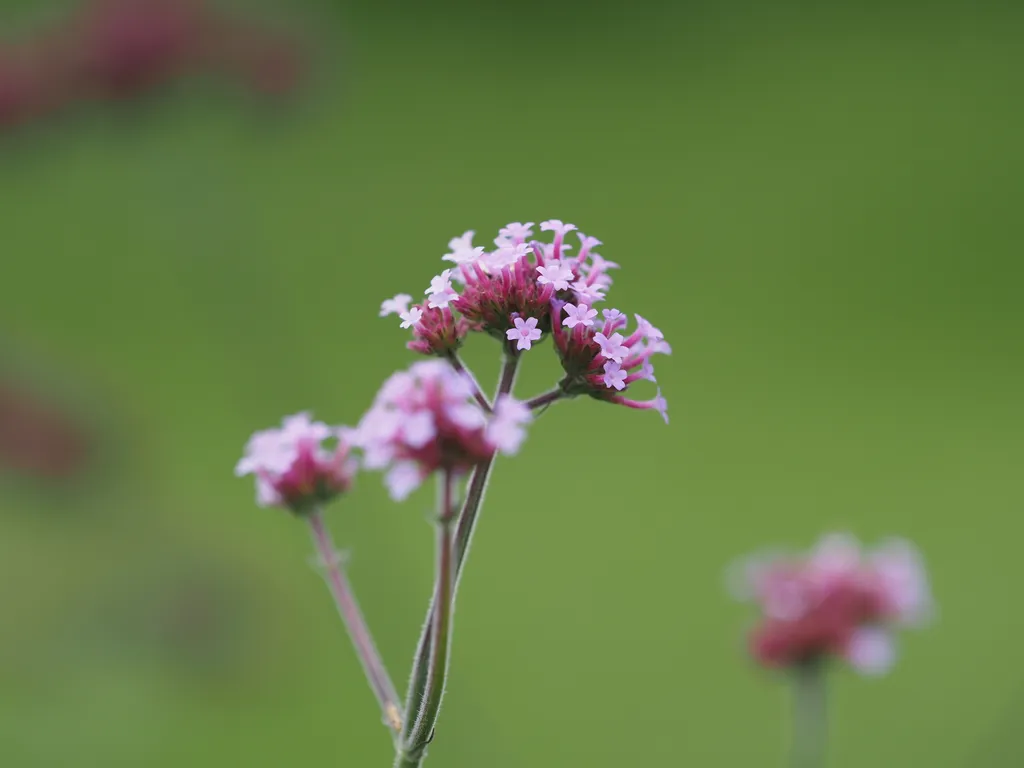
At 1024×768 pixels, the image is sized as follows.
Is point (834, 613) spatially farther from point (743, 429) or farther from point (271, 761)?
point (743, 429)

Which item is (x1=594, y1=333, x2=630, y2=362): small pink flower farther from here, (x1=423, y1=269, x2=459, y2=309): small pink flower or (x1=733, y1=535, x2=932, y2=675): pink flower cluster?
(x1=733, y1=535, x2=932, y2=675): pink flower cluster

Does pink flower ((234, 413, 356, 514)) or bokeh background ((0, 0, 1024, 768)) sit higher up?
bokeh background ((0, 0, 1024, 768))

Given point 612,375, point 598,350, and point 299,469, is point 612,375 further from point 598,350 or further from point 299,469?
point 299,469

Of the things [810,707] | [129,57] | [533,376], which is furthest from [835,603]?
[533,376]

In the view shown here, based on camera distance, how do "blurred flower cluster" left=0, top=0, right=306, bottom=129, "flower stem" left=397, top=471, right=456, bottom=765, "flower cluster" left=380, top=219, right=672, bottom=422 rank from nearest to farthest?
1. "flower stem" left=397, top=471, right=456, bottom=765
2. "flower cluster" left=380, top=219, right=672, bottom=422
3. "blurred flower cluster" left=0, top=0, right=306, bottom=129

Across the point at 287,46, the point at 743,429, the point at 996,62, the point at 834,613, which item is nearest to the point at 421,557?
the point at 743,429

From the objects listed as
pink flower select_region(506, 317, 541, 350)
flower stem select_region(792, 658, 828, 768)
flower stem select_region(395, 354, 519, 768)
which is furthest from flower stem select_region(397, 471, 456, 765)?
flower stem select_region(792, 658, 828, 768)
